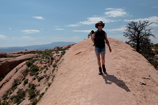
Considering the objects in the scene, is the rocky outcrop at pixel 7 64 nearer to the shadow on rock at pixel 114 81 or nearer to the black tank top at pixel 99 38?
the black tank top at pixel 99 38

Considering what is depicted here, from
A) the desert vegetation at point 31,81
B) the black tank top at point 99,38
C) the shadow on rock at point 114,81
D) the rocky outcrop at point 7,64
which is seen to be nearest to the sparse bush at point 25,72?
the desert vegetation at point 31,81

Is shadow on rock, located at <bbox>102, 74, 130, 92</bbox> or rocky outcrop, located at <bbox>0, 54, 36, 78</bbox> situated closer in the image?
shadow on rock, located at <bbox>102, 74, 130, 92</bbox>

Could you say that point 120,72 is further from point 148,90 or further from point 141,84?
point 148,90

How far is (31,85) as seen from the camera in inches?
568

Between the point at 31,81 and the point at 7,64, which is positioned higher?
the point at 7,64

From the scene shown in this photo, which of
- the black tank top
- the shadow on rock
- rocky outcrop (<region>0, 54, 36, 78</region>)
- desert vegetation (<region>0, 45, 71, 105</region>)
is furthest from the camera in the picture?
rocky outcrop (<region>0, 54, 36, 78</region>)

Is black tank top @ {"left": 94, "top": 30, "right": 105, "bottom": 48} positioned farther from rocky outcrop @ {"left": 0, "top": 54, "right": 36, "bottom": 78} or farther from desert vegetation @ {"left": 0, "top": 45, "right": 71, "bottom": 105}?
rocky outcrop @ {"left": 0, "top": 54, "right": 36, "bottom": 78}

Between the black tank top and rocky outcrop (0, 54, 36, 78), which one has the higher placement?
the black tank top

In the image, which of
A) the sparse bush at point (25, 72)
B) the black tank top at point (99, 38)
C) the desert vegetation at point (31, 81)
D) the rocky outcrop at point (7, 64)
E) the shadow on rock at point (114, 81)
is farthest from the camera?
the rocky outcrop at point (7, 64)

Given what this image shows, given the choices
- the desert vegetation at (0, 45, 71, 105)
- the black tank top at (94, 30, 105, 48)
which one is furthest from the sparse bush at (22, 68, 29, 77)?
the black tank top at (94, 30, 105, 48)

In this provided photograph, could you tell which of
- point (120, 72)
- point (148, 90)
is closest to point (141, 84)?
point (148, 90)

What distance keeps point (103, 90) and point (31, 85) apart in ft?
43.2

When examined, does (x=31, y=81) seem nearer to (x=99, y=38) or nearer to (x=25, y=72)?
(x=25, y=72)

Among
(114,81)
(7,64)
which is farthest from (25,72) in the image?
(114,81)
